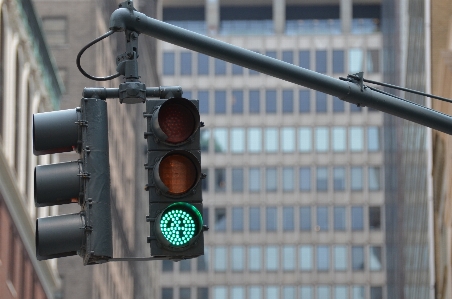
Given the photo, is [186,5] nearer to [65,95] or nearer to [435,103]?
[65,95]

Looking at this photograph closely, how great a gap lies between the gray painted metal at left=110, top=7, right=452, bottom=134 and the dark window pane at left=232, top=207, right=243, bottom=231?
12699 centimetres

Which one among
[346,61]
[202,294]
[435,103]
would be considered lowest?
[202,294]

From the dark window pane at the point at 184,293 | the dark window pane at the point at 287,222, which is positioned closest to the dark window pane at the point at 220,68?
the dark window pane at the point at 287,222

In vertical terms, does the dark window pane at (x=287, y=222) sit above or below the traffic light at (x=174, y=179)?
below

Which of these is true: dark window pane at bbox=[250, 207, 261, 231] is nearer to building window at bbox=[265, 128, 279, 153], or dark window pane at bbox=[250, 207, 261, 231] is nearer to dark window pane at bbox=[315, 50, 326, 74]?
building window at bbox=[265, 128, 279, 153]

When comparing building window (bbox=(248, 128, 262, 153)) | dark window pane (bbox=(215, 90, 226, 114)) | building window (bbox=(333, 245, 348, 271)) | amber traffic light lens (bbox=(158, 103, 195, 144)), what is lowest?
building window (bbox=(333, 245, 348, 271))

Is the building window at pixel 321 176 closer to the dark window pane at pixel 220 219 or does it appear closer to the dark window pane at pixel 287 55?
the dark window pane at pixel 220 219

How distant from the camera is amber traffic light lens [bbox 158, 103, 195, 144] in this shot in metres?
8.59

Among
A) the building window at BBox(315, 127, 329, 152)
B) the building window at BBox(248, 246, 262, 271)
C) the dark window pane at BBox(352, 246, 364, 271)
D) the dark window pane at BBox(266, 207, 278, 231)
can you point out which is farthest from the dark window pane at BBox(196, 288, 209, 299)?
the building window at BBox(315, 127, 329, 152)

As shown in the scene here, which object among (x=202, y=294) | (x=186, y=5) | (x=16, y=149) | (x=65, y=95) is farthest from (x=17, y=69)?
(x=186, y=5)

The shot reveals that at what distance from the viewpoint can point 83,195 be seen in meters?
8.52

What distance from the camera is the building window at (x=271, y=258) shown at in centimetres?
13462

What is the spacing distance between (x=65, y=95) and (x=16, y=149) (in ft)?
66.3

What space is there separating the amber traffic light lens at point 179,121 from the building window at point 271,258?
126644 millimetres
